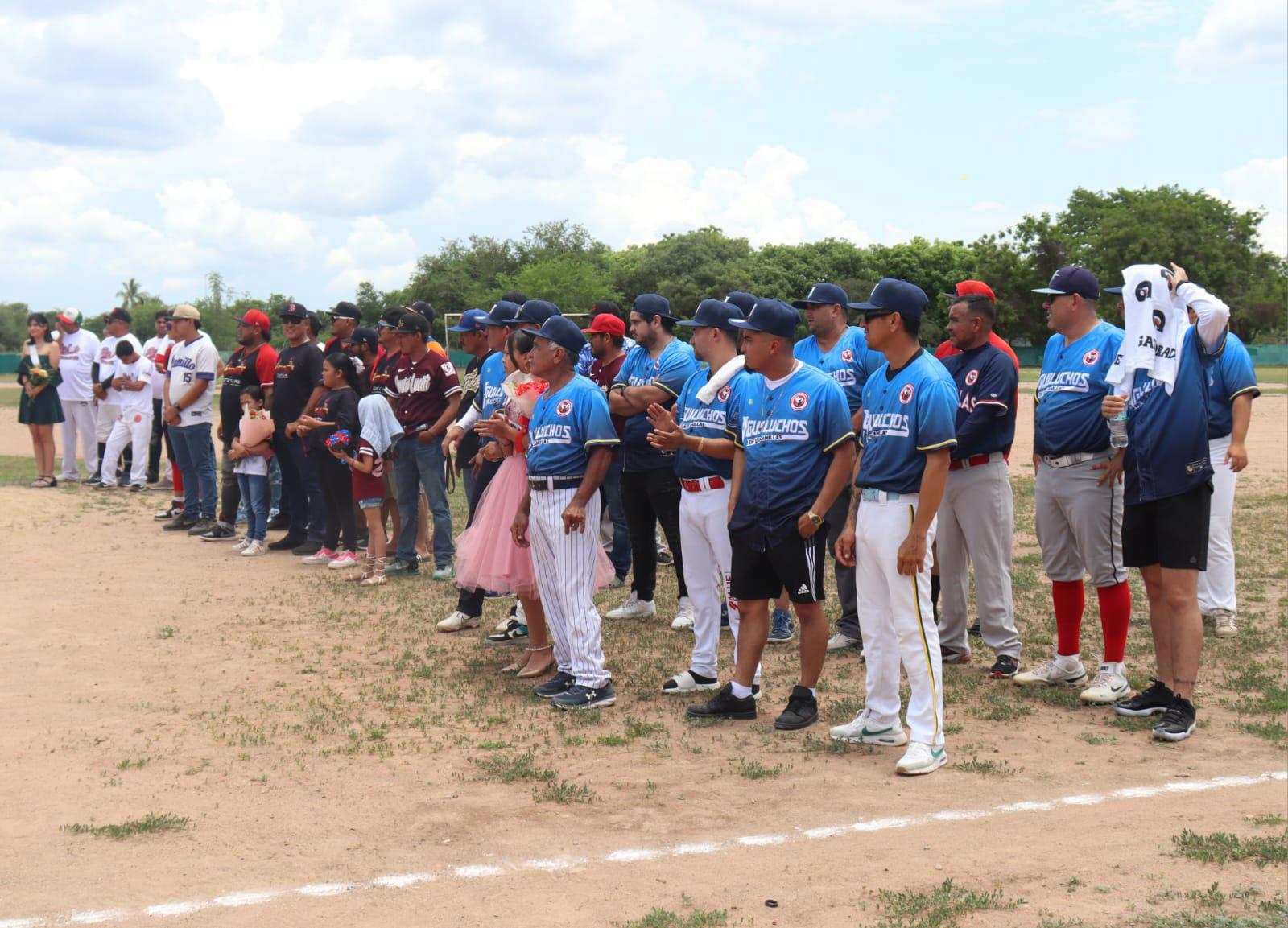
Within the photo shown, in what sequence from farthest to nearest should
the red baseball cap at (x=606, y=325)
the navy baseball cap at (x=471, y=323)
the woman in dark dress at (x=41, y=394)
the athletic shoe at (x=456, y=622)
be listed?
the woman in dark dress at (x=41, y=394), the navy baseball cap at (x=471, y=323), the red baseball cap at (x=606, y=325), the athletic shoe at (x=456, y=622)

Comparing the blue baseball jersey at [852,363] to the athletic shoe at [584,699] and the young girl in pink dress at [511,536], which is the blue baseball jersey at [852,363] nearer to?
the young girl in pink dress at [511,536]

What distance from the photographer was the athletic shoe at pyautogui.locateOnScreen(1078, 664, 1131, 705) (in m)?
6.44

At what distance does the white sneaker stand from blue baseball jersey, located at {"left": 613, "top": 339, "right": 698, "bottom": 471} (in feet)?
4.78

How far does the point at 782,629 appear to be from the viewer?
7.95 meters

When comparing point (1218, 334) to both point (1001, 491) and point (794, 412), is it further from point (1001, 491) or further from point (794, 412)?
point (794, 412)

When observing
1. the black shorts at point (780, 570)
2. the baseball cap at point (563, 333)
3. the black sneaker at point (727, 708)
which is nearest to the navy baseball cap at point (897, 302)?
the black shorts at point (780, 570)

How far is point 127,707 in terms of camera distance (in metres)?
6.38

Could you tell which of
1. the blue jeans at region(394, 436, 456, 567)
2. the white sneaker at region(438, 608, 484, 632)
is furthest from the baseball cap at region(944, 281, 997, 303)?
the blue jeans at region(394, 436, 456, 567)

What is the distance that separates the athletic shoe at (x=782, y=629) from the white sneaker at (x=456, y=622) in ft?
6.04

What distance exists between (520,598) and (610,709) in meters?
1.09

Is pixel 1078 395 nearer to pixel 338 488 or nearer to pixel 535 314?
pixel 535 314

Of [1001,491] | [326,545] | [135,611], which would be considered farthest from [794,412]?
[326,545]

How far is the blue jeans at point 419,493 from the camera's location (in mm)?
9711

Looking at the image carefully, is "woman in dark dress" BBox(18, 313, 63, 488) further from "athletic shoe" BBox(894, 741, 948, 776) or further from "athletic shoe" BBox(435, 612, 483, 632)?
"athletic shoe" BBox(894, 741, 948, 776)
